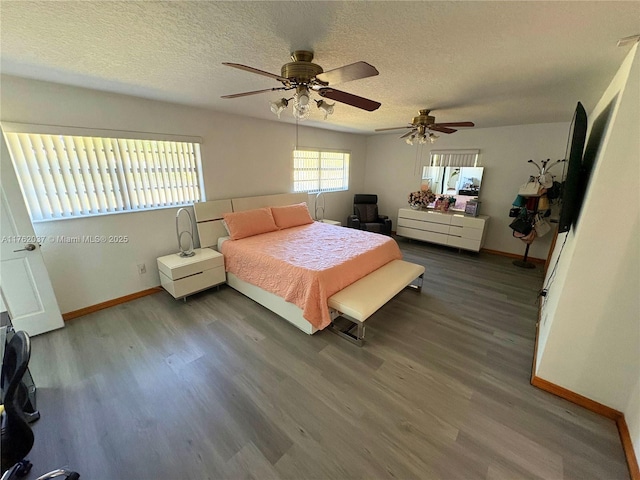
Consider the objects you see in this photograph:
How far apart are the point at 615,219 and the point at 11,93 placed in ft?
15.2

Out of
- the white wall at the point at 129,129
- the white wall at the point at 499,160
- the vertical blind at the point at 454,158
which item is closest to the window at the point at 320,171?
the white wall at the point at 129,129

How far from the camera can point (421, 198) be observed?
5.24 metres

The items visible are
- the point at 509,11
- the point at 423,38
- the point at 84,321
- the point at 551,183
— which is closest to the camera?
the point at 509,11

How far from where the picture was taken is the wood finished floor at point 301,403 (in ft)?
4.62

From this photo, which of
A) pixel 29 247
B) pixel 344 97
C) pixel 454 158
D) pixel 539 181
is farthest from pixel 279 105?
pixel 454 158

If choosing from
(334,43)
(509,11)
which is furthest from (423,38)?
(334,43)

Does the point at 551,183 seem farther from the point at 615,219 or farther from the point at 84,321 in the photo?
the point at 84,321

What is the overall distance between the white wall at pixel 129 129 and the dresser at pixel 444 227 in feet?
9.42

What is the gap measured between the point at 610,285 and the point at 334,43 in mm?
2279

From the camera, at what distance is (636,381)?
155cm

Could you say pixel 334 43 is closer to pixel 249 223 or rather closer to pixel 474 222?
pixel 249 223

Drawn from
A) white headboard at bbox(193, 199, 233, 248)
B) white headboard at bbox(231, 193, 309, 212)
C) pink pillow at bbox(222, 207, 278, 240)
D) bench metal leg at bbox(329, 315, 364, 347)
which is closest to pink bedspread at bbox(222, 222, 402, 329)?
pink pillow at bbox(222, 207, 278, 240)

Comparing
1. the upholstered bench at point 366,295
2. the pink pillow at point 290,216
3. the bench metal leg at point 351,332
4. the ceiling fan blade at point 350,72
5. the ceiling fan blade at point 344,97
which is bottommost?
the bench metal leg at point 351,332

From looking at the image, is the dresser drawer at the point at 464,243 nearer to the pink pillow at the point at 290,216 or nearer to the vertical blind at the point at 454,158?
the vertical blind at the point at 454,158
